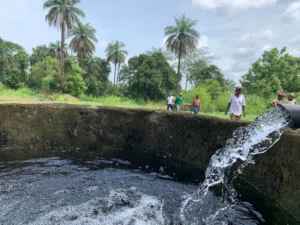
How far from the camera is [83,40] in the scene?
39.6m

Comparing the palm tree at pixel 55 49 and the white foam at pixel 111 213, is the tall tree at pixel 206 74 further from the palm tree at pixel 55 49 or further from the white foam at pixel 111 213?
the white foam at pixel 111 213

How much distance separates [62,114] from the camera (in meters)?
10.7

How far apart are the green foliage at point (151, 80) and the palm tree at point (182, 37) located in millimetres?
1997

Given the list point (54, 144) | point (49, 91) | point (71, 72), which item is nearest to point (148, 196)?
point (54, 144)

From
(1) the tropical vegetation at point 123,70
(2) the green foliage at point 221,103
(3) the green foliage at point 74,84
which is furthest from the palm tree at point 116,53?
(2) the green foliage at point 221,103

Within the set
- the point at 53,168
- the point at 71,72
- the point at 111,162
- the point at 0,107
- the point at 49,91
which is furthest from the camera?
the point at 71,72

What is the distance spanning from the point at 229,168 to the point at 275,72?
29.5 metres

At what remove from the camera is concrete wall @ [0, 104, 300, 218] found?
359 inches

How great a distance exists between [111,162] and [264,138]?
4.58 meters

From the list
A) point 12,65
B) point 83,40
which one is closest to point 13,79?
point 12,65

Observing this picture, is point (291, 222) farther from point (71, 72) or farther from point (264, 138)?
point (71, 72)

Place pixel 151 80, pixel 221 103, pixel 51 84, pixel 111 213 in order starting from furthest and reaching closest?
1. pixel 151 80
2. pixel 51 84
3. pixel 221 103
4. pixel 111 213

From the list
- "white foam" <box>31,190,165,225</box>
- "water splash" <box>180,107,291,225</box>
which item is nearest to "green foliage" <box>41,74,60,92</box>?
"water splash" <box>180,107,291,225</box>

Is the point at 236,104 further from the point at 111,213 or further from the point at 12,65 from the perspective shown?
the point at 12,65
